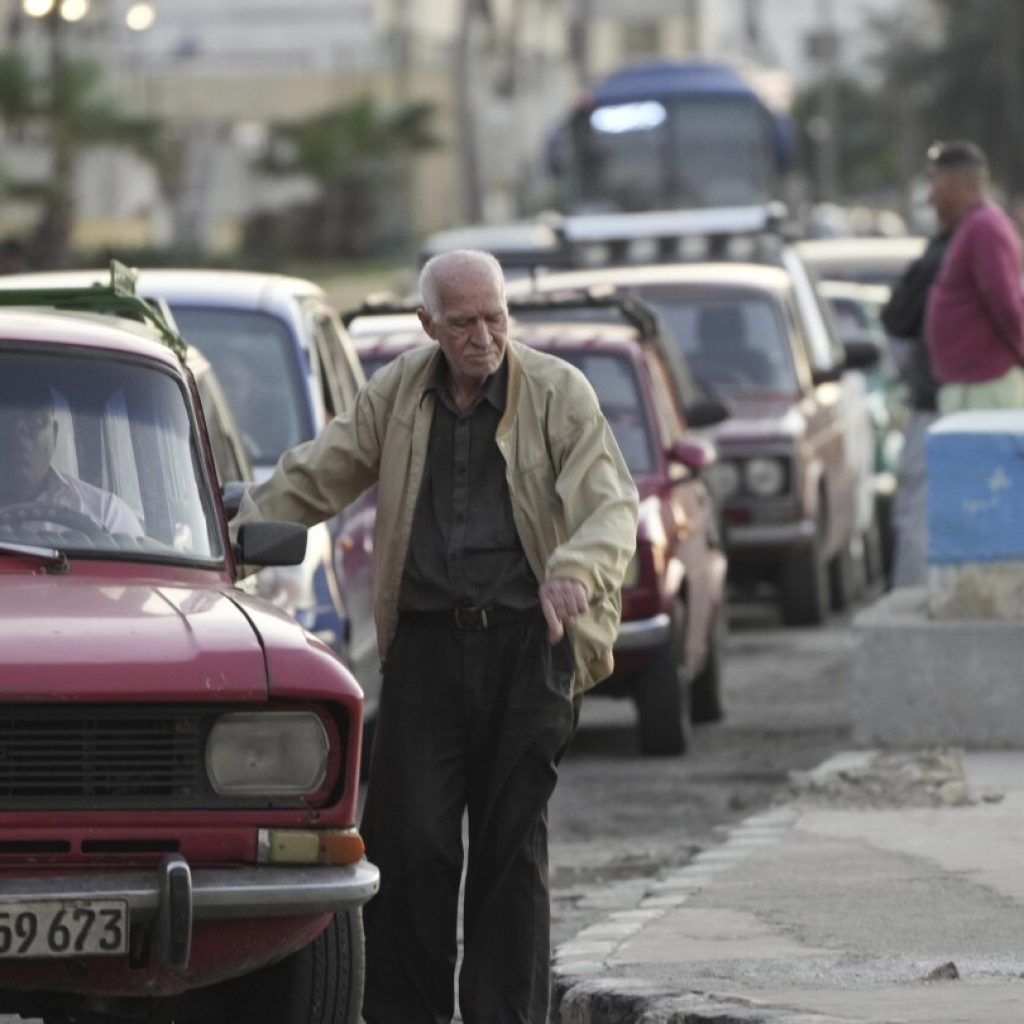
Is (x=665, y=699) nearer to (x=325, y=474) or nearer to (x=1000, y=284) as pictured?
(x=1000, y=284)

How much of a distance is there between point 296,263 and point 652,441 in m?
50.0

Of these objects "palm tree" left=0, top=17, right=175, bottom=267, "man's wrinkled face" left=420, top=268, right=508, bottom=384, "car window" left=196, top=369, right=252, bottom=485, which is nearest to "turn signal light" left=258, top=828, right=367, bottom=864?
"man's wrinkled face" left=420, top=268, right=508, bottom=384

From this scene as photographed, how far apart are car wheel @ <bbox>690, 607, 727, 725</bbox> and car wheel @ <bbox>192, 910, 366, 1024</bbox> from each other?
7.76 metres

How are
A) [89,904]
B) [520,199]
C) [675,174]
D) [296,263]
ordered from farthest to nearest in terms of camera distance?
[520,199]
[296,263]
[675,174]
[89,904]

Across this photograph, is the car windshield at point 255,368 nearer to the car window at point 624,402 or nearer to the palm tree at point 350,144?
the car window at point 624,402

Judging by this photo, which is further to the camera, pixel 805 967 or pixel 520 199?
pixel 520 199

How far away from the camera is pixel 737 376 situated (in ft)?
61.2

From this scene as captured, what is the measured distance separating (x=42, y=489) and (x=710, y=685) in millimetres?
7652

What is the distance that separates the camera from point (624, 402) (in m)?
14.4

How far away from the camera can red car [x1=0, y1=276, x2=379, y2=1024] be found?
6.39 meters

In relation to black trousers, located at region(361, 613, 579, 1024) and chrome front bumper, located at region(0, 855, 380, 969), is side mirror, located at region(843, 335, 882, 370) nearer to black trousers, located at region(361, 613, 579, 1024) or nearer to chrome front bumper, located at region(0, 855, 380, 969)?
black trousers, located at region(361, 613, 579, 1024)

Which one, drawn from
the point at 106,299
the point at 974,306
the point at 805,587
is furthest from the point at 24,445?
the point at 805,587

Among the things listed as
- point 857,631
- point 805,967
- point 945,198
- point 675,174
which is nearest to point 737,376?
point 945,198

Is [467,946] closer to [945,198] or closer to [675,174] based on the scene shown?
[945,198]
